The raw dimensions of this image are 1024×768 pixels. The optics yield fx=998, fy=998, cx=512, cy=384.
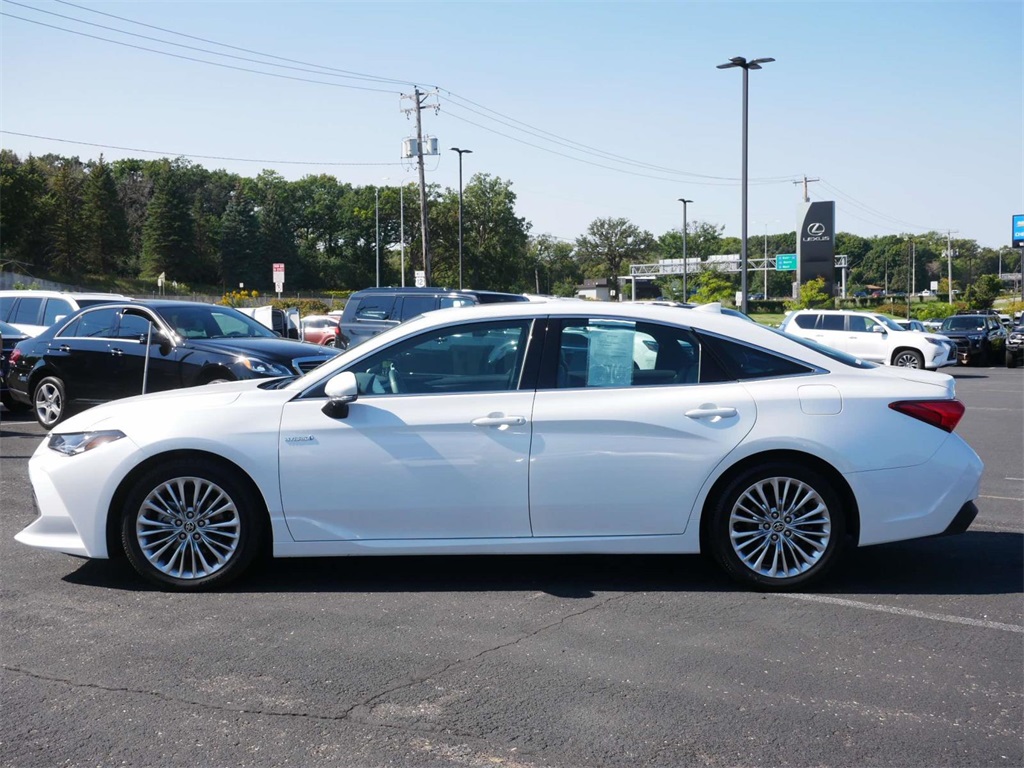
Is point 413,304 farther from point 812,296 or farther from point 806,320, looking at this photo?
point 812,296

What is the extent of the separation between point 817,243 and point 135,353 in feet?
205

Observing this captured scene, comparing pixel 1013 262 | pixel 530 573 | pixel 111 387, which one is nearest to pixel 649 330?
pixel 530 573

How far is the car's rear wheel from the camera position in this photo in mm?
25391

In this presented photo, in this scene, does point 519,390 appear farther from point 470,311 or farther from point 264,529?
point 264,529

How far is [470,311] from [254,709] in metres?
2.55

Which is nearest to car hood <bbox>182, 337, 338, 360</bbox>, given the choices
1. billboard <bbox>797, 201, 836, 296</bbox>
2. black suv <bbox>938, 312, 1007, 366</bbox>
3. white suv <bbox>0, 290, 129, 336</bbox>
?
white suv <bbox>0, 290, 129, 336</bbox>

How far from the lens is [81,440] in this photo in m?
5.51

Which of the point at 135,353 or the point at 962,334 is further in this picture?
the point at 962,334

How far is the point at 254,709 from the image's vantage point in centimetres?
383

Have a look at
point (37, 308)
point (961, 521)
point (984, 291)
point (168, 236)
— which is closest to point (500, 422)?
point (961, 521)

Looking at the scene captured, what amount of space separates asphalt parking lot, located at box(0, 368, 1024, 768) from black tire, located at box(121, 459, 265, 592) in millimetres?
158

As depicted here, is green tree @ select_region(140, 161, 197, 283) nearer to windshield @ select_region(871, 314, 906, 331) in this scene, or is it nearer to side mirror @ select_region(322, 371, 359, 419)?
windshield @ select_region(871, 314, 906, 331)

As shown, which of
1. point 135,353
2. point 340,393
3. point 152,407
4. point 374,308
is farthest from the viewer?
point 374,308

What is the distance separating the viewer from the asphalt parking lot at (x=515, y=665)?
353cm
